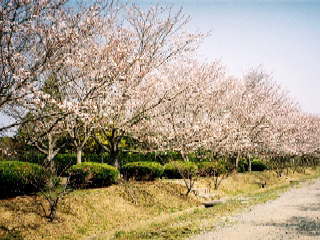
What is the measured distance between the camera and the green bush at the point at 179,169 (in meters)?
17.5

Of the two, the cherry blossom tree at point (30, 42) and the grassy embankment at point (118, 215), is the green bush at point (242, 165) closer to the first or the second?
the grassy embankment at point (118, 215)

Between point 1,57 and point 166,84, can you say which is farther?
point 166,84

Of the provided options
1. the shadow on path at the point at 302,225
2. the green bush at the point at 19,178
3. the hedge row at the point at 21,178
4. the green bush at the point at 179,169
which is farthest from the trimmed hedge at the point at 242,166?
the green bush at the point at 19,178

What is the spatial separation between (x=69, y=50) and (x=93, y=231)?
582cm

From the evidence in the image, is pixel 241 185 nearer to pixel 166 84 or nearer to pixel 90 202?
pixel 166 84

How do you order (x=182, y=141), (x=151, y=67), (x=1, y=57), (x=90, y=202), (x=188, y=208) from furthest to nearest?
(x=182, y=141)
(x=188, y=208)
(x=151, y=67)
(x=90, y=202)
(x=1, y=57)

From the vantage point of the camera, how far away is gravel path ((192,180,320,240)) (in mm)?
8500

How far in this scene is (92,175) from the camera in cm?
1334

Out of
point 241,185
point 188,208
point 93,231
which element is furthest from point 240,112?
point 93,231

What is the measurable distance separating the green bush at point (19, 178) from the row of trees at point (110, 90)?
4.10 ft

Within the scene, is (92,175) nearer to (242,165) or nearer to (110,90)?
(110,90)

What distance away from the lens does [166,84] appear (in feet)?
59.2

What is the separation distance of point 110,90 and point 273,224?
24.3ft

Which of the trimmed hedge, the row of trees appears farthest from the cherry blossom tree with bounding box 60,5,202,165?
the trimmed hedge
